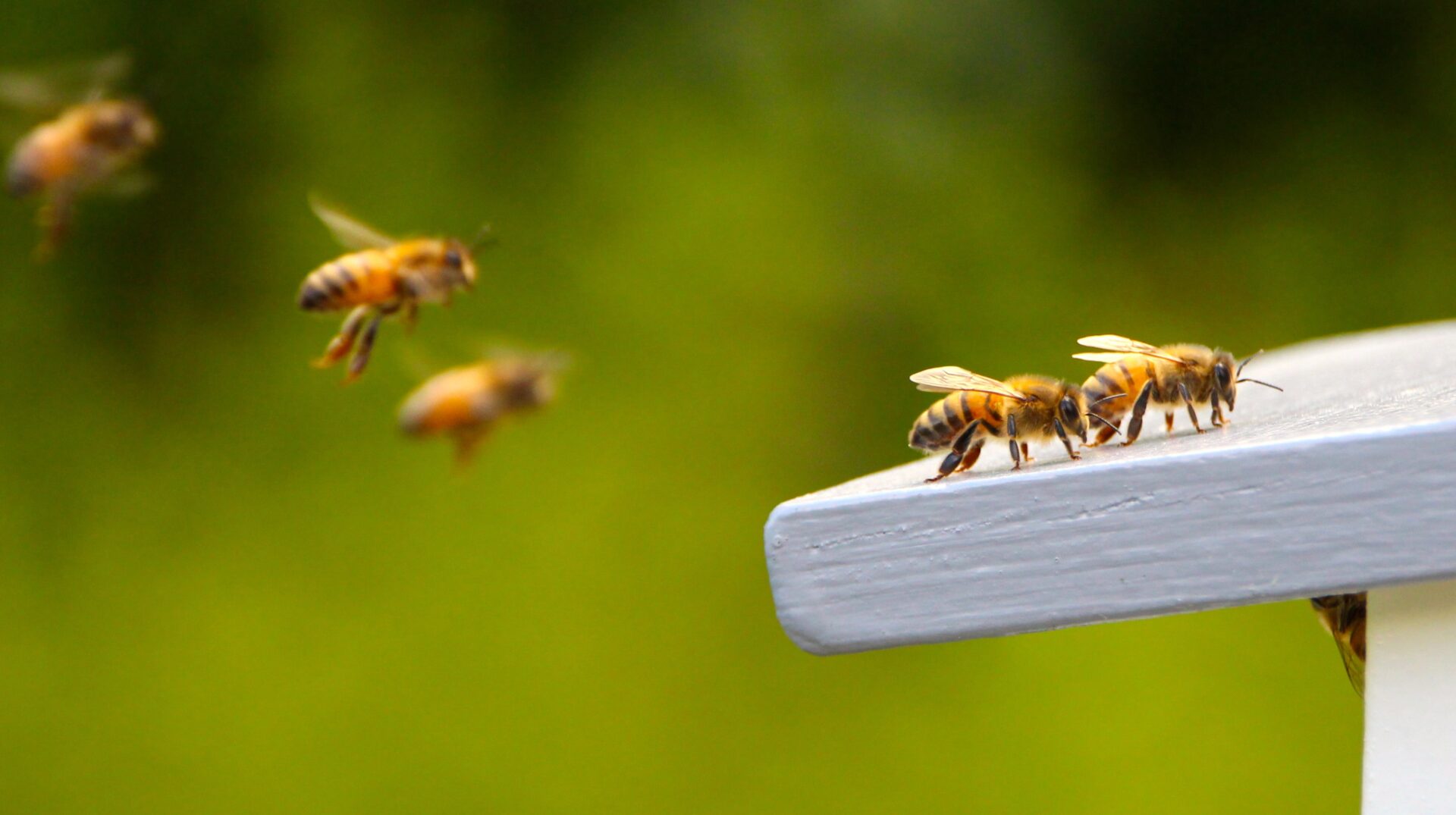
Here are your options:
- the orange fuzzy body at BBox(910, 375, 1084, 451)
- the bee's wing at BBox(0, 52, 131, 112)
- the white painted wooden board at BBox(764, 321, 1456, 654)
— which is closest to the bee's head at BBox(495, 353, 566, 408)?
the bee's wing at BBox(0, 52, 131, 112)

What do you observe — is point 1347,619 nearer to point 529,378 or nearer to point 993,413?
point 993,413

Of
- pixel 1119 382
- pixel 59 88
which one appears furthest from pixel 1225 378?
pixel 59 88

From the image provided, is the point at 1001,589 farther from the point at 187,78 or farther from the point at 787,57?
the point at 187,78

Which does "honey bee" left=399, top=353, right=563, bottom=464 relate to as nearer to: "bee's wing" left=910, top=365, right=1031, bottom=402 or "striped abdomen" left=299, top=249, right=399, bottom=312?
"striped abdomen" left=299, top=249, right=399, bottom=312

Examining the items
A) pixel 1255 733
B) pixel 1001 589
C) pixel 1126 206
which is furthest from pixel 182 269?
pixel 1001 589

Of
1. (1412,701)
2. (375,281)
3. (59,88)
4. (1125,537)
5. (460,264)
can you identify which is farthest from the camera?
(59,88)
